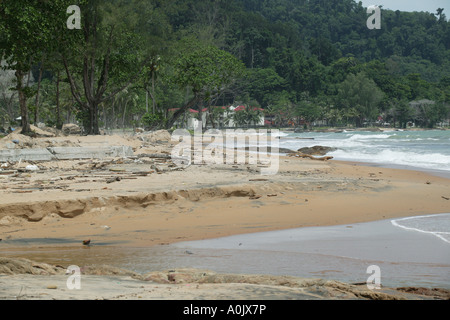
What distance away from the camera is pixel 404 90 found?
467 ft

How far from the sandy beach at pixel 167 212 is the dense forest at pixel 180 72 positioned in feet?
31.4

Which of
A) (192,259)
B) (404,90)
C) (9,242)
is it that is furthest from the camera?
Result: (404,90)

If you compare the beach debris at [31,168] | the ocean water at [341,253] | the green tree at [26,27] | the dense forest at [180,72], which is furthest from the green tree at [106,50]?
the ocean water at [341,253]

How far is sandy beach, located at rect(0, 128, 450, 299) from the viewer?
414cm

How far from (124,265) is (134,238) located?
162 cm

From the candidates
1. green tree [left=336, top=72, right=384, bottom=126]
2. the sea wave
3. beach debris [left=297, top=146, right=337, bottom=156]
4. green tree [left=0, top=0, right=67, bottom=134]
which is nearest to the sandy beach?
the sea wave

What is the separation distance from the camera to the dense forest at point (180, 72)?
2258 cm

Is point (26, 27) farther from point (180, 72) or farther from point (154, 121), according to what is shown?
point (154, 121)

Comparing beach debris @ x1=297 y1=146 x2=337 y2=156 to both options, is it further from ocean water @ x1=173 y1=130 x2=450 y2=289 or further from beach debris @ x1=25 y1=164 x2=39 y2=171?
ocean water @ x1=173 y1=130 x2=450 y2=289

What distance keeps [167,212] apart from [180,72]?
3056 cm

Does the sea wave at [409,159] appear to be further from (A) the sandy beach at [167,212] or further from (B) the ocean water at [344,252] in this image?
(B) the ocean water at [344,252]
